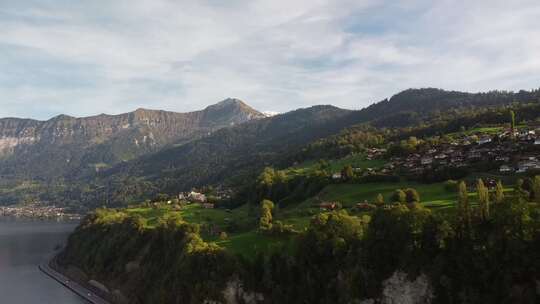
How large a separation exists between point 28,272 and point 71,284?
17.7 m

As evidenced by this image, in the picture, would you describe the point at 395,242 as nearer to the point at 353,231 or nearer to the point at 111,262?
the point at 353,231

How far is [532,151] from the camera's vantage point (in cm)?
6931

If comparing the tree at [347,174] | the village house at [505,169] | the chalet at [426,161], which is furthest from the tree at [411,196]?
the chalet at [426,161]

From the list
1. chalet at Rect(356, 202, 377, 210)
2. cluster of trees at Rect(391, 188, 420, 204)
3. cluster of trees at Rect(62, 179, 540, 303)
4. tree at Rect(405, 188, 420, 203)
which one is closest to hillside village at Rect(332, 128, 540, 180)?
tree at Rect(405, 188, 420, 203)

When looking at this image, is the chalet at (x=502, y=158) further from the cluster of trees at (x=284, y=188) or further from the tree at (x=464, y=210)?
the tree at (x=464, y=210)

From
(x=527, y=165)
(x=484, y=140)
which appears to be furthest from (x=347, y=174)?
(x=484, y=140)

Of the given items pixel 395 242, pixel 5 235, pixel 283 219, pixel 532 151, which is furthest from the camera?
pixel 5 235

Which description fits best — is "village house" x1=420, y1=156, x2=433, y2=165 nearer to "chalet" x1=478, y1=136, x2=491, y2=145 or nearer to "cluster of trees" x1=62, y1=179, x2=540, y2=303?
"chalet" x1=478, y1=136, x2=491, y2=145

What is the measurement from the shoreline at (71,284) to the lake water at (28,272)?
2.40 ft

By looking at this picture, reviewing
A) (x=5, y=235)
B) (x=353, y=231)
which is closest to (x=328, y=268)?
(x=353, y=231)

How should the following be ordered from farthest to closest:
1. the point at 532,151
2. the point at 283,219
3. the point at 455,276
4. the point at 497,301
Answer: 1. the point at 532,151
2. the point at 283,219
3. the point at 455,276
4. the point at 497,301

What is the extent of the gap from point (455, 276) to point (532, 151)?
44.1m

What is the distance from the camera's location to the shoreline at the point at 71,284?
66.4m

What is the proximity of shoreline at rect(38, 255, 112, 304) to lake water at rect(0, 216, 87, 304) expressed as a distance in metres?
0.73
